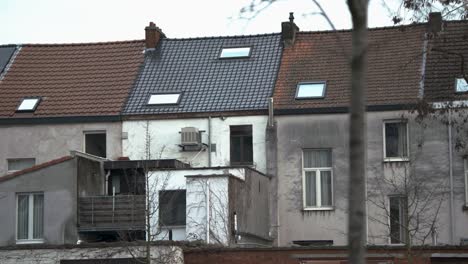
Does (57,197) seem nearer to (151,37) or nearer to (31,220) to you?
(31,220)

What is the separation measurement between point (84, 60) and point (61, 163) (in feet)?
28.7

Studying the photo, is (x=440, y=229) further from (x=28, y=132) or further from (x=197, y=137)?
(x=28, y=132)

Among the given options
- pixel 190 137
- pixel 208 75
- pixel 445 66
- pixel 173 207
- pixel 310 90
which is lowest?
pixel 173 207

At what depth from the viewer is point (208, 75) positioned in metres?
40.0

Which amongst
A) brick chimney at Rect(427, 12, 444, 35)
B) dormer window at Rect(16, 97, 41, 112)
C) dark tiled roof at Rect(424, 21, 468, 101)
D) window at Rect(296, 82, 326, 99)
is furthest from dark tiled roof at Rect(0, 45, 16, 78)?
brick chimney at Rect(427, 12, 444, 35)

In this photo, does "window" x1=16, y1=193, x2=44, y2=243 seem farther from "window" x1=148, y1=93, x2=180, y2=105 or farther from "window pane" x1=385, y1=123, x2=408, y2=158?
"window pane" x1=385, y1=123, x2=408, y2=158

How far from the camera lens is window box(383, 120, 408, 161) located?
36750 mm

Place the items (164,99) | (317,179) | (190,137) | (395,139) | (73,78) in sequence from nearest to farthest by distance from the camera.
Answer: (395,139)
(317,179)
(190,137)
(164,99)
(73,78)

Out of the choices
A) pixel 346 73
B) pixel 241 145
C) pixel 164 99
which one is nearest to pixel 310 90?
pixel 346 73

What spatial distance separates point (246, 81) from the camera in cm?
3916

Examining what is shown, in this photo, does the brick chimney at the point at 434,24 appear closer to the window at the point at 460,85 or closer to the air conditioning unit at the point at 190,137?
the window at the point at 460,85

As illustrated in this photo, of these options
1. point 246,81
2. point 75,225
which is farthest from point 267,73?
point 75,225

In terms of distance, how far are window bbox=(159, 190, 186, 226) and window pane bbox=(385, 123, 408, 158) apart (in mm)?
7802

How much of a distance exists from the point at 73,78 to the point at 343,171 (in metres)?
11.5
